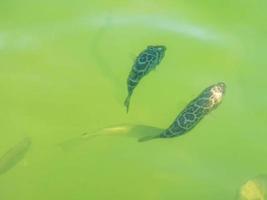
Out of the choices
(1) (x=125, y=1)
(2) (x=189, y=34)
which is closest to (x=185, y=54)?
(2) (x=189, y=34)

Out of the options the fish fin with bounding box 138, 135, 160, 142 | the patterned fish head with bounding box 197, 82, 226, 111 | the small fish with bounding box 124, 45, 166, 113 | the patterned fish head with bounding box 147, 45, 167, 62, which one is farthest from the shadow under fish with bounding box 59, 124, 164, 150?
the patterned fish head with bounding box 147, 45, 167, 62

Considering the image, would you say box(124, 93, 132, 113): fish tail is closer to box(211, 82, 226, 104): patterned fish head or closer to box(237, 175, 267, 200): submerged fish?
box(211, 82, 226, 104): patterned fish head

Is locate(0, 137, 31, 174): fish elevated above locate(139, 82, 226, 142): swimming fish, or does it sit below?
below

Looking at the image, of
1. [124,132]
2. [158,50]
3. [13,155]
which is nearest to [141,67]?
[158,50]

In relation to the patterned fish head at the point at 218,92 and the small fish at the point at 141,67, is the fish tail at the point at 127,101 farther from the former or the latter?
the patterned fish head at the point at 218,92

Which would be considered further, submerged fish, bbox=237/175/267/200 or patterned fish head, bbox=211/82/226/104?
patterned fish head, bbox=211/82/226/104

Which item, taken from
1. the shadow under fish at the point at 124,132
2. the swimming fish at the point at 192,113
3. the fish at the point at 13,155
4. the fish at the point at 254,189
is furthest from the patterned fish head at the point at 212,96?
the fish at the point at 13,155
